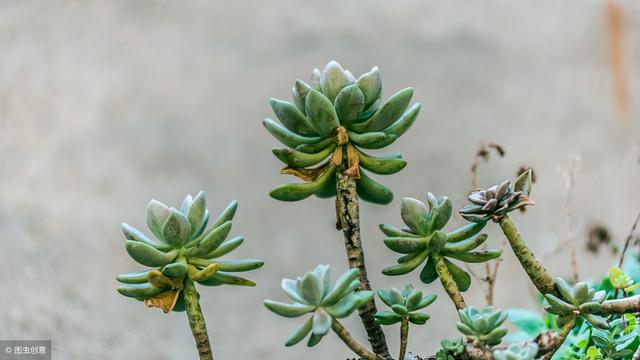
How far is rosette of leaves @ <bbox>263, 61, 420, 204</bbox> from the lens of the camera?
360 millimetres

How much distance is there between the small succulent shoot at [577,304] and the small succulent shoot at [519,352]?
32 millimetres

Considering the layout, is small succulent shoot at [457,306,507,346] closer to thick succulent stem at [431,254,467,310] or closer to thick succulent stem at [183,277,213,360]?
thick succulent stem at [431,254,467,310]

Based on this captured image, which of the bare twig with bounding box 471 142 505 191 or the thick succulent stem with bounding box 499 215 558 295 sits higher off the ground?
the bare twig with bounding box 471 142 505 191

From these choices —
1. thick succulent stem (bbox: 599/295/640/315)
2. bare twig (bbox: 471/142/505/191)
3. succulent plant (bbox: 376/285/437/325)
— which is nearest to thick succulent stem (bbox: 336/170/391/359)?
succulent plant (bbox: 376/285/437/325)

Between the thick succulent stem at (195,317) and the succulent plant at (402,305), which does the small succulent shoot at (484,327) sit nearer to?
the succulent plant at (402,305)

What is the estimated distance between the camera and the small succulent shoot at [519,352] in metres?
0.30

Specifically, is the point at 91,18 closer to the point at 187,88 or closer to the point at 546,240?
the point at 187,88

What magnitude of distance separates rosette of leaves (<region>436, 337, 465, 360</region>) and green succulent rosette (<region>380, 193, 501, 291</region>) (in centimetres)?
5

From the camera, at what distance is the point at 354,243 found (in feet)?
1.18

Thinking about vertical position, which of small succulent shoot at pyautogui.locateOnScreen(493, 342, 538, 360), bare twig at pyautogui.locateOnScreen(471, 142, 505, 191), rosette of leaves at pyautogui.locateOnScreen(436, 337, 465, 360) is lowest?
small succulent shoot at pyautogui.locateOnScreen(493, 342, 538, 360)

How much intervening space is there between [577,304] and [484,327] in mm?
61

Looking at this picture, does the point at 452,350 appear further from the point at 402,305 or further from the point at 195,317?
the point at 195,317

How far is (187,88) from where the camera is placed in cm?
201

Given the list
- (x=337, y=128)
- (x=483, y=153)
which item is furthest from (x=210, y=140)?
(x=337, y=128)
